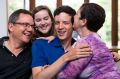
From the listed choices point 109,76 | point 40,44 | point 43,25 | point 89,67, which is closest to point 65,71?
point 89,67

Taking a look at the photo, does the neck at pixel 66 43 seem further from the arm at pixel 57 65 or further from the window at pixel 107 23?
the window at pixel 107 23

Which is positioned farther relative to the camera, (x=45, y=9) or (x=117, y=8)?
(x=117, y=8)

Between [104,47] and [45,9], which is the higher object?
[45,9]

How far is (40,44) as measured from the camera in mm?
1738

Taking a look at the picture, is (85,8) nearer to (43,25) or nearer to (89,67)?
(89,67)

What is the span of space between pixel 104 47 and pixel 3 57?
851 mm

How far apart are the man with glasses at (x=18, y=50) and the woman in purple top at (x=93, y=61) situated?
547 mm

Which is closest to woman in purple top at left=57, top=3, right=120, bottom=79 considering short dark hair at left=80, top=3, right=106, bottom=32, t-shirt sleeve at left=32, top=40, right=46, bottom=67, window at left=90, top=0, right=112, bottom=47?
short dark hair at left=80, top=3, right=106, bottom=32

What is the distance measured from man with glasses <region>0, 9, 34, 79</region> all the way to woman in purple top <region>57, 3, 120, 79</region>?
55 cm

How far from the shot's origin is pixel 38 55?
5.54 ft

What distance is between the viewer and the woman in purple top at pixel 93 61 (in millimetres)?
1399

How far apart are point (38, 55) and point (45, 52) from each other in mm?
52

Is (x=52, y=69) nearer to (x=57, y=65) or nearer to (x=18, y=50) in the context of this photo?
(x=57, y=65)

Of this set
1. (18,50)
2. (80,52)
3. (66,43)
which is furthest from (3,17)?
(80,52)
